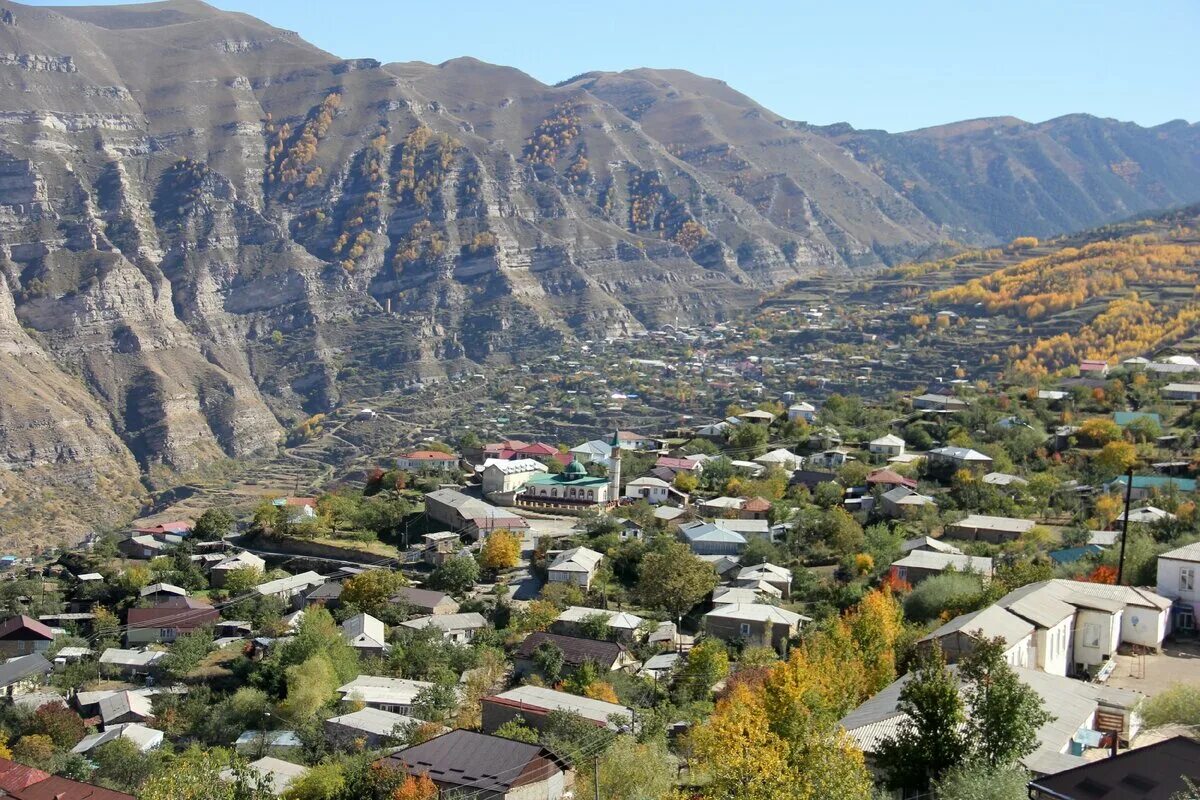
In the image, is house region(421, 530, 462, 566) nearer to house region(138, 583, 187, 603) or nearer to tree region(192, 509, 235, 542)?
house region(138, 583, 187, 603)

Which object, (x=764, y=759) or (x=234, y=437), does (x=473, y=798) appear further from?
(x=234, y=437)

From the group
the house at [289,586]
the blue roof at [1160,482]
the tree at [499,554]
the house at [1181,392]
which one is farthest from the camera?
the house at [1181,392]

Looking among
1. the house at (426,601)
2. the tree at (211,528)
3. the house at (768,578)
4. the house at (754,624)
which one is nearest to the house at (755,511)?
the house at (768,578)

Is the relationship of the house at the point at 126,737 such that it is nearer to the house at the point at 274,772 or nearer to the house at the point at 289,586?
the house at the point at 274,772

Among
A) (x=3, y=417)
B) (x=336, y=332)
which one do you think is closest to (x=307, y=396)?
(x=336, y=332)

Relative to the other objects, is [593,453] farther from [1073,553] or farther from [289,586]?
[1073,553]

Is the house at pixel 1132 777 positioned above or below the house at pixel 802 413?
above

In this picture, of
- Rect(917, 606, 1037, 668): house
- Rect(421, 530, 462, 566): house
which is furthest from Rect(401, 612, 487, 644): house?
Rect(917, 606, 1037, 668): house
